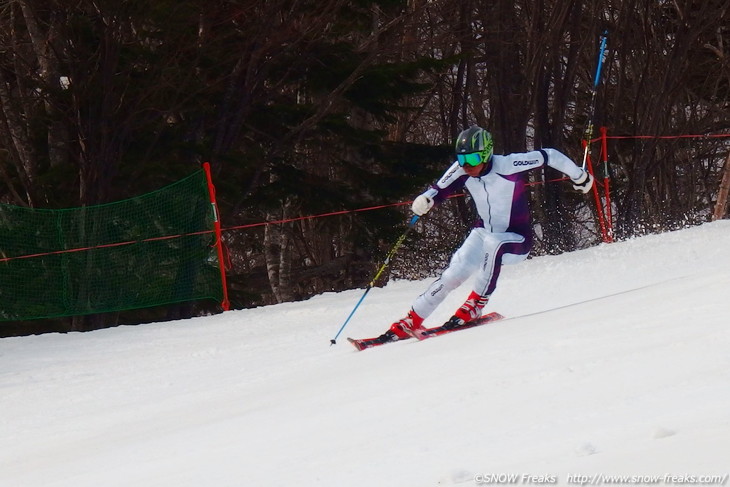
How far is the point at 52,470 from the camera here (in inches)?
218

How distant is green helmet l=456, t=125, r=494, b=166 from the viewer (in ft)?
25.7

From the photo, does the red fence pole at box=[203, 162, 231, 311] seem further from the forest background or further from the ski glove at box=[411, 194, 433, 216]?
the ski glove at box=[411, 194, 433, 216]

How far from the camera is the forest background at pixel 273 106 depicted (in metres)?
14.1

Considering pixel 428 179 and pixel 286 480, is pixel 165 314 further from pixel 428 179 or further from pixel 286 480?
pixel 286 480

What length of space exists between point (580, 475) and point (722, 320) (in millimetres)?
2657

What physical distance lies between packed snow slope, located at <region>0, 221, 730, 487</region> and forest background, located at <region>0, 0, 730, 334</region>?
11.7ft

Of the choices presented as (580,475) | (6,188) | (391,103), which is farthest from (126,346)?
(391,103)

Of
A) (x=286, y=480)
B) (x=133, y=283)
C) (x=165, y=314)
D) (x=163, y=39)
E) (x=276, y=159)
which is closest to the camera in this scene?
(x=286, y=480)

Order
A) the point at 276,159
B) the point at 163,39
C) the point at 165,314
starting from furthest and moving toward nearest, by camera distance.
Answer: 1. the point at 276,159
2. the point at 163,39
3. the point at 165,314

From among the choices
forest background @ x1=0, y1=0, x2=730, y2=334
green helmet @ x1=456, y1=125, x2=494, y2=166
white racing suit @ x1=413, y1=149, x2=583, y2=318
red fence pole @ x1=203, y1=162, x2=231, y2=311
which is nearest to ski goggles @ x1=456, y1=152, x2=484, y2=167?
green helmet @ x1=456, y1=125, x2=494, y2=166

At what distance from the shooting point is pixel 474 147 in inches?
308

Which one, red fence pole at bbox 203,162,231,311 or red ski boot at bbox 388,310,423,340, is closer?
red ski boot at bbox 388,310,423,340

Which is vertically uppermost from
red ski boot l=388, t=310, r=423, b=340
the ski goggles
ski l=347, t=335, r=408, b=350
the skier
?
the ski goggles

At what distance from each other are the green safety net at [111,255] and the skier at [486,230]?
14.8ft
